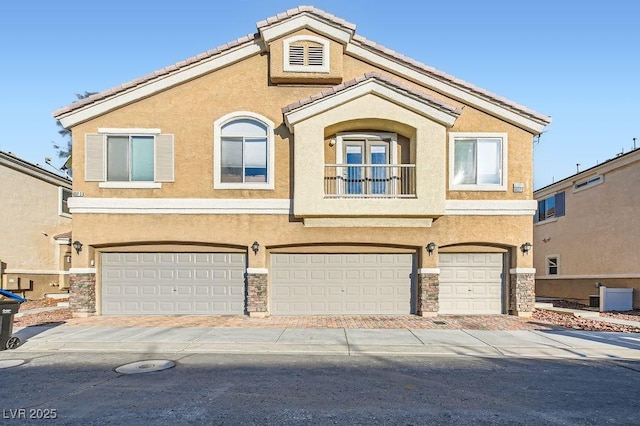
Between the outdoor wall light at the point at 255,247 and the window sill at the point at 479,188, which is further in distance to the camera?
the window sill at the point at 479,188

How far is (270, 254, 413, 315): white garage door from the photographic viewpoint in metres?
14.0

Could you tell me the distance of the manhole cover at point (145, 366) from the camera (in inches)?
299

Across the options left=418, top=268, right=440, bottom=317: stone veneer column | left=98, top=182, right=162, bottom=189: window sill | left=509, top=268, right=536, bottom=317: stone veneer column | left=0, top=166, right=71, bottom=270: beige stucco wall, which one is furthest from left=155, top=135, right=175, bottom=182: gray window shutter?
left=509, top=268, right=536, bottom=317: stone veneer column

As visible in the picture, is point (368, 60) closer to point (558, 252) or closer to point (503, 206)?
point (503, 206)

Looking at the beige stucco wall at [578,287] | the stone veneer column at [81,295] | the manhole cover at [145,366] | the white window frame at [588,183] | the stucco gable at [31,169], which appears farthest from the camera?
the white window frame at [588,183]

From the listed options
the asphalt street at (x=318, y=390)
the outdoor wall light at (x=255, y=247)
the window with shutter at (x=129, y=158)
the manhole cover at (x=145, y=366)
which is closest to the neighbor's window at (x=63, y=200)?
the window with shutter at (x=129, y=158)

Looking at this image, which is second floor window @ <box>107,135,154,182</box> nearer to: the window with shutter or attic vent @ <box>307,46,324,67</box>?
the window with shutter

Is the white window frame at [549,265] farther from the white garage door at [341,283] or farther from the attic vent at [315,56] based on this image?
the attic vent at [315,56]

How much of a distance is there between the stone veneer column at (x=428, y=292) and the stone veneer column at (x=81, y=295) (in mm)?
11175

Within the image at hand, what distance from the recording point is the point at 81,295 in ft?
44.5

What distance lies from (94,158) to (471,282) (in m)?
13.8

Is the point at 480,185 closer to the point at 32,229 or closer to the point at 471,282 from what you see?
the point at 471,282

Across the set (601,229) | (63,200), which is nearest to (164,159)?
(63,200)

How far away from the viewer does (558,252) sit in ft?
71.1
